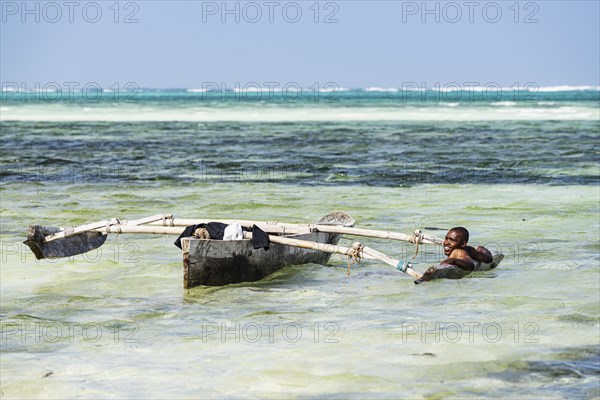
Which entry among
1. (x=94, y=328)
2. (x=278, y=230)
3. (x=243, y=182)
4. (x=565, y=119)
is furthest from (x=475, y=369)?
(x=565, y=119)

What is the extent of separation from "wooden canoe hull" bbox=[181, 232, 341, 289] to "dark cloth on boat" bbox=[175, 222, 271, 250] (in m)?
0.09

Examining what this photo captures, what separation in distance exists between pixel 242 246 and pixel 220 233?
0.90ft

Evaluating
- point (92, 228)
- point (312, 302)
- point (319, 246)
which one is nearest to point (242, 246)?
point (319, 246)

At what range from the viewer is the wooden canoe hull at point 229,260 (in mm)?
9969

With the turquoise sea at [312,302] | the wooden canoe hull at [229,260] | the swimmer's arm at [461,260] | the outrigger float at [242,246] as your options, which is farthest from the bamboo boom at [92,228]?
the swimmer's arm at [461,260]

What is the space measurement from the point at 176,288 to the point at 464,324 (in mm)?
3262

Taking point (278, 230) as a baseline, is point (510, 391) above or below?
below

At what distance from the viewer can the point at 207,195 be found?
1969 centimetres

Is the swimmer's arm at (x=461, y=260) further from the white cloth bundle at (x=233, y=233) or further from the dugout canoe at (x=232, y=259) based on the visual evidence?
the white cloth bundle at (x=233, y=233)

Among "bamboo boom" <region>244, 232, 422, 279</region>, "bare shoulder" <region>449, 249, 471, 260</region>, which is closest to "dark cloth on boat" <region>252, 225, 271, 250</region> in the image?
"bamboo boom" <region>244, 232, 422, 279</region>

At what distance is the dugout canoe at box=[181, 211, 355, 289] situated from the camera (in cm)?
997

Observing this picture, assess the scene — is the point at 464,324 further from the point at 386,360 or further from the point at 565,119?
the point at 565,119

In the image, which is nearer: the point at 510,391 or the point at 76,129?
the point at 510,391

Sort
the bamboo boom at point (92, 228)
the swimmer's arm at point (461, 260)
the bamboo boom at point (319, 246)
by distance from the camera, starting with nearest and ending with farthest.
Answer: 1. the bamboo boom at point (319, 246)
2. the swimmer's arm at point (461, 260)
3. the bamboo boom at point (92, 228)
